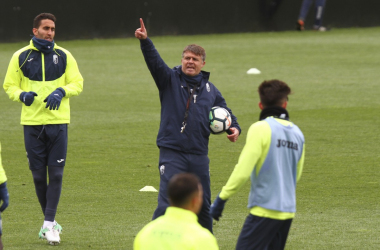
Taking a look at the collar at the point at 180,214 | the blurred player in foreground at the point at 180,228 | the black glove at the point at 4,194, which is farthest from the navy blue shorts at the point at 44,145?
the collar at the point at 180,214

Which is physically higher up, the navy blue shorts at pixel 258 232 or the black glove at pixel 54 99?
the black glove at pixel 54 99

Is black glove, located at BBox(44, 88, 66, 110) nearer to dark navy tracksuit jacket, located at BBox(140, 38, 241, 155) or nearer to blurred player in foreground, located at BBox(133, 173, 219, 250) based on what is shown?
dark navy tracksuit jacket, located at BBox(140, 38, 241, 155)

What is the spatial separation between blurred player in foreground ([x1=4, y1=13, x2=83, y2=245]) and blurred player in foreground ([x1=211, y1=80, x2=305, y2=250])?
260 cm

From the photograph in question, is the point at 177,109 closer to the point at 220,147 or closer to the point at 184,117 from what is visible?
the point at 184,117

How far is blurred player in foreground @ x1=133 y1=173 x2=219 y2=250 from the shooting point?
12.1 feet

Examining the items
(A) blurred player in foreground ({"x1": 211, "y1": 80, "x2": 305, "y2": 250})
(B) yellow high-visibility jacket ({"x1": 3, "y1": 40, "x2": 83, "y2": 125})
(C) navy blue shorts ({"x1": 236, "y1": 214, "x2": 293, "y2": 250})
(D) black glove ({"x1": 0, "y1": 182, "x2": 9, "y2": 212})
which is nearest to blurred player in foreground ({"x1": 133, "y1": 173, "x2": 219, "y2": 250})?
(A) blurred player in foreground ({"x1": 211, "y1": 80, "x2": 305, "y2": 250})

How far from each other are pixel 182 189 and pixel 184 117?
2.63m

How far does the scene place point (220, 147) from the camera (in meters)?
13.0

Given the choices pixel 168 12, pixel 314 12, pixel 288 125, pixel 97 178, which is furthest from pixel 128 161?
pixel 314 12

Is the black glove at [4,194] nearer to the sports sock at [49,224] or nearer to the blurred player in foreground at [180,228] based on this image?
the sports sock at [49,224]

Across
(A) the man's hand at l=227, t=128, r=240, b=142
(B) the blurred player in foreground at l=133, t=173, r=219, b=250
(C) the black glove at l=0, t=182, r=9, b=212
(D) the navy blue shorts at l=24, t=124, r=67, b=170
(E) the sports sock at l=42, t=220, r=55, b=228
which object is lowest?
(E) the sports sock at l=42, t=220, r=55, b=228

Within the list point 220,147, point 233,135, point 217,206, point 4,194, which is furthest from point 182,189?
point 220,147

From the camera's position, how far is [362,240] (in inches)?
290

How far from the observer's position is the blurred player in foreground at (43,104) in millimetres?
7297
